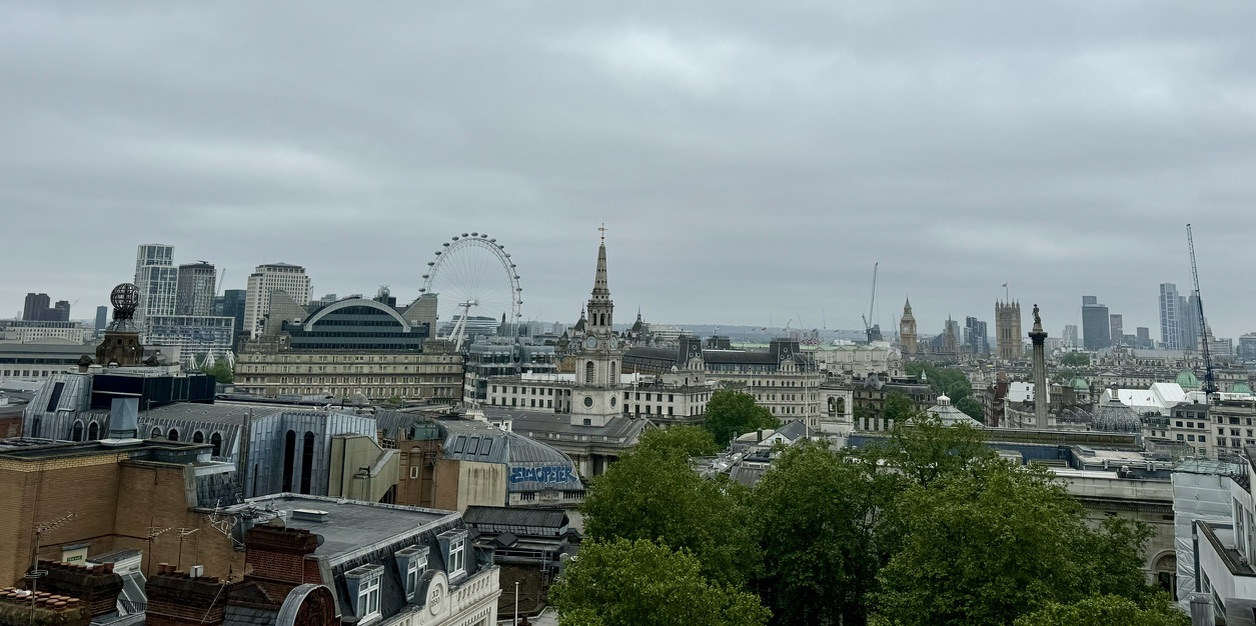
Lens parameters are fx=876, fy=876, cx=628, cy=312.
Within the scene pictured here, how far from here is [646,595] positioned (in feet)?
94.7

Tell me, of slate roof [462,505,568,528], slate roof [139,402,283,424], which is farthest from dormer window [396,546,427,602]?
slate roof [462,505,568,528]

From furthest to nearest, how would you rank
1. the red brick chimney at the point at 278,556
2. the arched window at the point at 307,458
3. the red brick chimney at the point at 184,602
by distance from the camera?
the arched window at the point at 307,458
the red brick chimney at the point at 278,556
the red brick chimney at the point at 184,602

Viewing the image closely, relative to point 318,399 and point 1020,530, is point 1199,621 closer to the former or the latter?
point 1020,530

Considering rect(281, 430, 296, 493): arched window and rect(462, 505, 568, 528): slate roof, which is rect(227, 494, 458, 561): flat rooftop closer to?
rect(281, 430, 296, 493): arched window

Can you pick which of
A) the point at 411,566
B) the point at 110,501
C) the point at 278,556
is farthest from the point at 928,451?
the point at 110,501

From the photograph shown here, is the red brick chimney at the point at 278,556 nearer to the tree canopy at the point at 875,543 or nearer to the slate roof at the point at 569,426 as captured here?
the tree canopy at the point at 875,543

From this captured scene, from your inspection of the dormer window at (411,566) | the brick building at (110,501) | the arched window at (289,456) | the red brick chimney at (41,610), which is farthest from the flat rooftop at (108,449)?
the red brick chimney at (41,610)

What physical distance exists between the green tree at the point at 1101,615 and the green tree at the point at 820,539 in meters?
15.1

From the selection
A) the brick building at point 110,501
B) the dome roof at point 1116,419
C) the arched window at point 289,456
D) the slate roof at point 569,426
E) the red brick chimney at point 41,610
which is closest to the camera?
the red brick chimney at point 41,610

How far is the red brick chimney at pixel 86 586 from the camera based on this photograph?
17.4m

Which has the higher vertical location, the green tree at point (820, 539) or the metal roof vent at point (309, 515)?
the metal roof vent at point (309, 515)

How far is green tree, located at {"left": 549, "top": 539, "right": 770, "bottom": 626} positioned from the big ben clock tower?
88.8 m

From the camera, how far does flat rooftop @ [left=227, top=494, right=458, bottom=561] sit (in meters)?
25.7

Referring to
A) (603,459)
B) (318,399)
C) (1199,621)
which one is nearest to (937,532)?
(1199,621)
